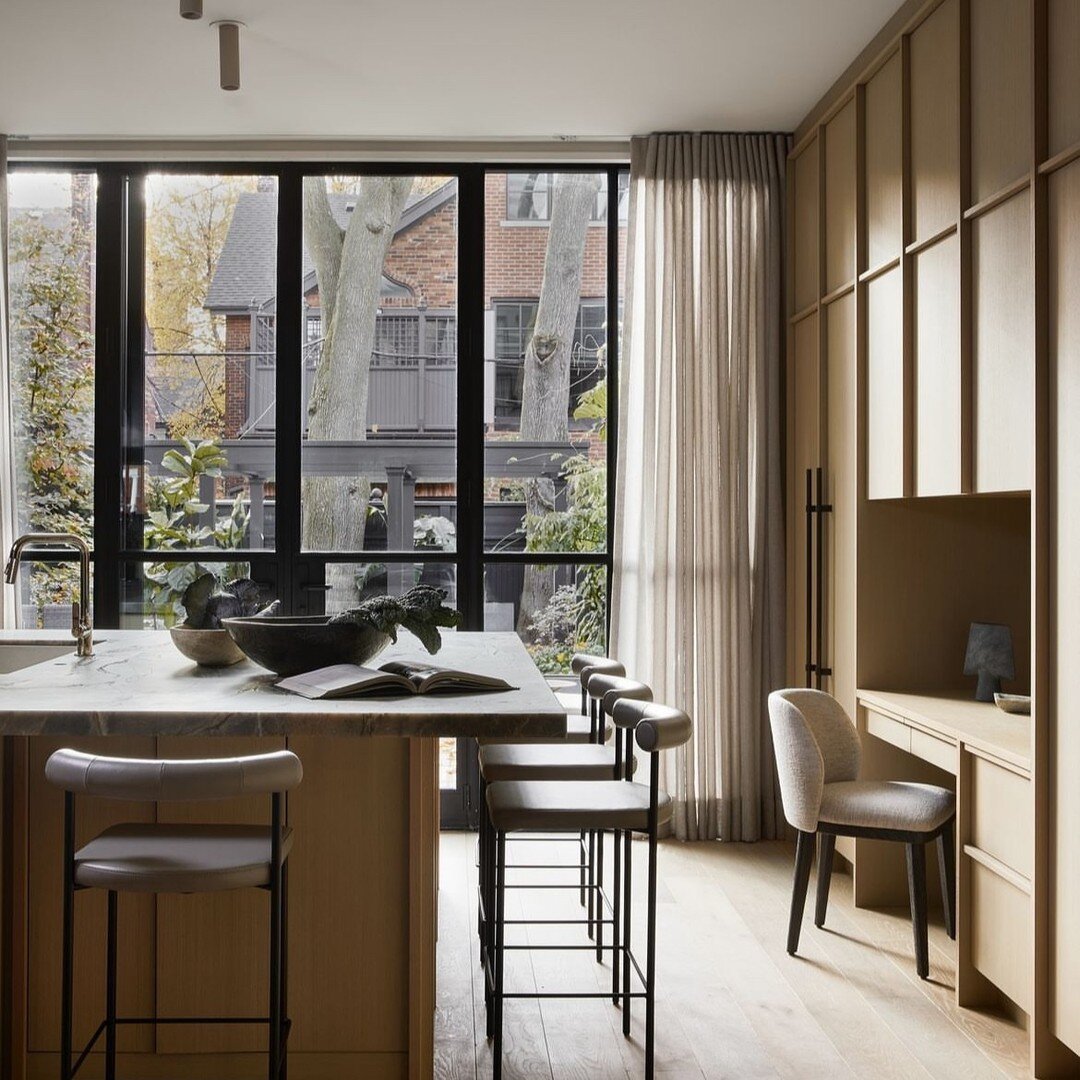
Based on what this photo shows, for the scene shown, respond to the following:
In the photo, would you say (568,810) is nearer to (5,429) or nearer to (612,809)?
(612,809)

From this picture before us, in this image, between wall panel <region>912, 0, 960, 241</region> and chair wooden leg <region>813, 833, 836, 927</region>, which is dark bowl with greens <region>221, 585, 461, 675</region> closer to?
chair wooden leg <region>813, 833, 836, 927</region>

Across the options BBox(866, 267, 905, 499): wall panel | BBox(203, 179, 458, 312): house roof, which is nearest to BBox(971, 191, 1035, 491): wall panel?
BBox(866, 267, 905, 499): wall panel

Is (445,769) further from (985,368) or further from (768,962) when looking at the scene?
(985,368)

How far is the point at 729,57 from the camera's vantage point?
12.8 ft

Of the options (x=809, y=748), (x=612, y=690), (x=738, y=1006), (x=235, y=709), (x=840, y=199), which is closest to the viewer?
(x=235, y=709)

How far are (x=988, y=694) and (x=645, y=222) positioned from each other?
7.85ft

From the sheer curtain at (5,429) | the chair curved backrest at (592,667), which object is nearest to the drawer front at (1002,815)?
the chair curved backrest at (592,667)

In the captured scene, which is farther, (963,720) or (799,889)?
(799,889)

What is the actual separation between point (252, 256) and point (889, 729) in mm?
3299

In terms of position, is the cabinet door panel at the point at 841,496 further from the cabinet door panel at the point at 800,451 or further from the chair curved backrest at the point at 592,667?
the chair curved backrest at the point at 592,667

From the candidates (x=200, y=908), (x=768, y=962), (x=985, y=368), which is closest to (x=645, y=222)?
(x=985, y=368)

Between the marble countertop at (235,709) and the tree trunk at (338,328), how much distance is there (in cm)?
223

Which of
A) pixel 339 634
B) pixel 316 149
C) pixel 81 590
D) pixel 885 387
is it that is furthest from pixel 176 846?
pixel 316 149

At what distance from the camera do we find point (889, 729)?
3602 millimetres
